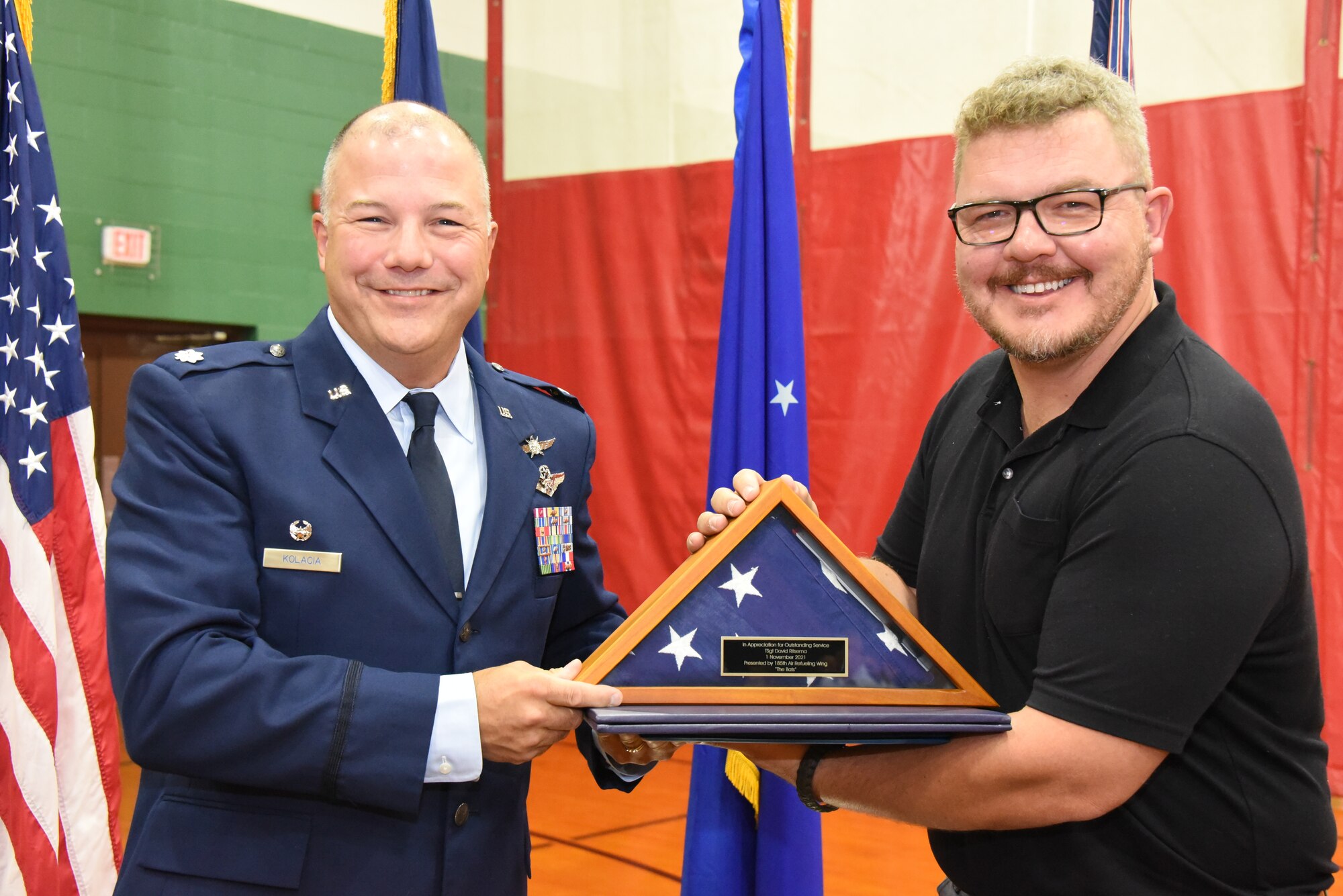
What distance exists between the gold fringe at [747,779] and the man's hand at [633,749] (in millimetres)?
1368

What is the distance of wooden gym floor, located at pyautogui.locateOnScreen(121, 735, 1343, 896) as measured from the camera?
14.2 ft

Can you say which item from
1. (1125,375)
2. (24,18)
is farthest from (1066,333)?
(24,18)

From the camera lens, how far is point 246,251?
6.62 metres

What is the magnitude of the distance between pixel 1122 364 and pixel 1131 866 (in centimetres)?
65

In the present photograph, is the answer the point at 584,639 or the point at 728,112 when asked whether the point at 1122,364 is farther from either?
the point at 728,112

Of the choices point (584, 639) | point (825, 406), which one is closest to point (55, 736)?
point (584, 639)

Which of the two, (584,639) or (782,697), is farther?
(584,639)

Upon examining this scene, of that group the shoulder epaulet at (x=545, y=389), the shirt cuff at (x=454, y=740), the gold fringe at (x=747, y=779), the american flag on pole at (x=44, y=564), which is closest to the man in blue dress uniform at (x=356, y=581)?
the shirt cuff at (x=454, y=740)

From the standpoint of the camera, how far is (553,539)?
1.94 m

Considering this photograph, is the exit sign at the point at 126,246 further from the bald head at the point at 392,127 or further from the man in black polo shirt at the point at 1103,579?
the man in black polo shirt at the point at 1103,579

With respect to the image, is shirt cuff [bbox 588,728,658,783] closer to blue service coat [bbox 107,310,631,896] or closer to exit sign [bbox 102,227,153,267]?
blue service coat [bbox 107,310,631,896]

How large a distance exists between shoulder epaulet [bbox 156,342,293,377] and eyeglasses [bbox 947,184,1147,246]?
104 centimetres

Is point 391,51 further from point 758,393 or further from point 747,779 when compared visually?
point 747,779

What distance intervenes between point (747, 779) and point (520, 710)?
1.77m
